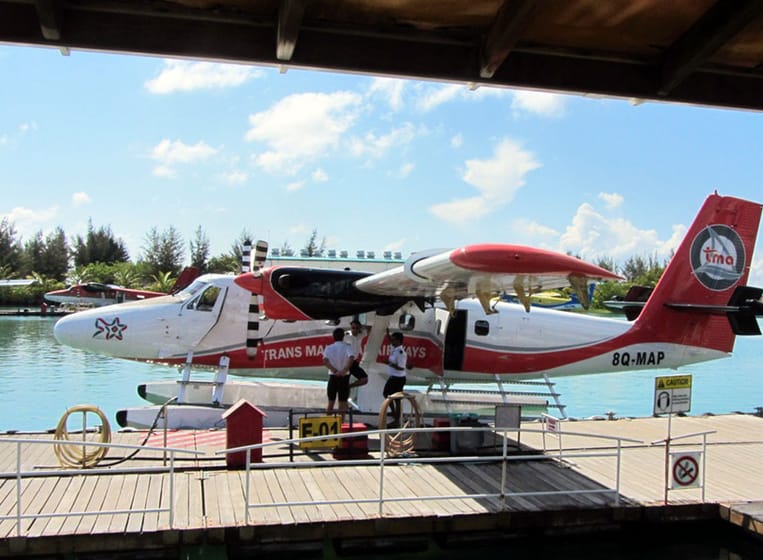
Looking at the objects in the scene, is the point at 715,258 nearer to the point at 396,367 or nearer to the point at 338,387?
the point at 396,367

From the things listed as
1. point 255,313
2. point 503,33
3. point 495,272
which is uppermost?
point 503,33

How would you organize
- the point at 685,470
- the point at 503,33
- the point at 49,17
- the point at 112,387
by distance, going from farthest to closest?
the point at 112,387, the point at 685,470, the point at 503,33, the point at 49,17

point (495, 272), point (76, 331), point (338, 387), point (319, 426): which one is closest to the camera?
→ point (495, 272)

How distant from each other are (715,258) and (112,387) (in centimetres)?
1903

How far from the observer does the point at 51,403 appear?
19.3 m

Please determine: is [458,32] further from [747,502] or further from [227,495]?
[747,502]

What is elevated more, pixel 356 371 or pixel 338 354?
pixel 338 354

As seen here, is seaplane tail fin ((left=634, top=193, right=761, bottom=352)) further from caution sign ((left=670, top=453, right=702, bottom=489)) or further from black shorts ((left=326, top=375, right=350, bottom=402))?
black shorts ((left=326, top=375, right=350, bottom=402))

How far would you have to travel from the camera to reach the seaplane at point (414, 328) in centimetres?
1022

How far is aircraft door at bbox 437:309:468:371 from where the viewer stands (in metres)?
12.1

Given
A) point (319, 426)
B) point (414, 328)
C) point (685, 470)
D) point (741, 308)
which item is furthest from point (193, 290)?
point (741, 308)

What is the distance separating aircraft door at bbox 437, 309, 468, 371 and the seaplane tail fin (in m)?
3.51

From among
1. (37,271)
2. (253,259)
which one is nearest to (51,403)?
(253,259)

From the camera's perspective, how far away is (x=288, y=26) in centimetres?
320
